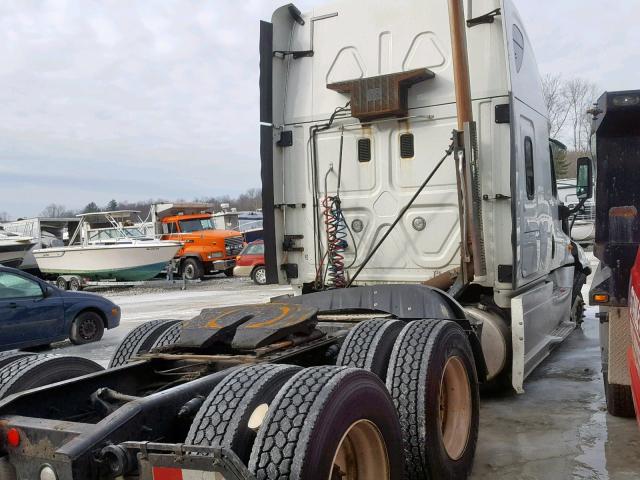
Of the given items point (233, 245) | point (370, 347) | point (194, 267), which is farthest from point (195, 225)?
point (370, 347)

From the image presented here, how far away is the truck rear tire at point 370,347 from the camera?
11.5 feet

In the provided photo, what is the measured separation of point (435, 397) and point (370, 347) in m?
0.45

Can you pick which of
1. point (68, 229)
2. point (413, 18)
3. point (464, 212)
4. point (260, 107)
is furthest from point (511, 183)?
point (68, 229)

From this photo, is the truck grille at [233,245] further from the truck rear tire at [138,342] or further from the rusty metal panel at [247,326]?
the rusty metal panel at [247,326]

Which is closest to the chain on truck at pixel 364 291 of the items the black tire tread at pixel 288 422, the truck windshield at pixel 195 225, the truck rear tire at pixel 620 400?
the black tire tread at pixel 288 422

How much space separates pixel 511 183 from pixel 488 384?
5.91ft

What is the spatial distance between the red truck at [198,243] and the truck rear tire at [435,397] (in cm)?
1857

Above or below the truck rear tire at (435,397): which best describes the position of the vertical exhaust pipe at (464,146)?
above

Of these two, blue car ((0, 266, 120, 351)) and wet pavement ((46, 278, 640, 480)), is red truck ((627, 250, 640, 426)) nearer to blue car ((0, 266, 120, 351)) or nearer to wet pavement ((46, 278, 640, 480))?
wet pavement ((46, 278, 640, 480))

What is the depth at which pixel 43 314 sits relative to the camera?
948 cm

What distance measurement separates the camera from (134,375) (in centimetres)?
356

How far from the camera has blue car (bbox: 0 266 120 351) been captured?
29.5ft

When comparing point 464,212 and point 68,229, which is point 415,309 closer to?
point 464,212

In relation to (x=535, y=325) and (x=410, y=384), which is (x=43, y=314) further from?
(x=410, y=384)
